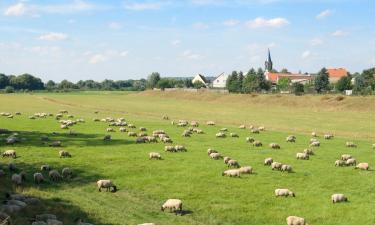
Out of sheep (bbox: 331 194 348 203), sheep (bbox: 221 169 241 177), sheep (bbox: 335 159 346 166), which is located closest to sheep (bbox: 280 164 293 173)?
sheep (bbox: 221 169 241 177)

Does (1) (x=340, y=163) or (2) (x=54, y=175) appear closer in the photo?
(2) (x=54, y=175)

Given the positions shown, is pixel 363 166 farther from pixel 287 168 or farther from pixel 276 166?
pixel 276 166

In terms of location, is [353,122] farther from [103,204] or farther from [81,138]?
[103,204]

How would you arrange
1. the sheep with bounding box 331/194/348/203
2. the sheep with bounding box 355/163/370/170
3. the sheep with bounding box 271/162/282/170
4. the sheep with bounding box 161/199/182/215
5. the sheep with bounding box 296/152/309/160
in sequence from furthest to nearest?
the sheep with bounding box 296/152/309/160 → the sheep with bounding box 355/163/370/170 → the sheep with bounding box 271/162/282/170 → the sheep with bounding box 331/194/348/203 → the sheep with bounding box 161/199/182/215

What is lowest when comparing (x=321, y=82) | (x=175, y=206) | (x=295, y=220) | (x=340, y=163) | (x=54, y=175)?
(x=295, y=220)

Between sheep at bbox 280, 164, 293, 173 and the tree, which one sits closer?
sheep at bbox 280, 164, 293, 173

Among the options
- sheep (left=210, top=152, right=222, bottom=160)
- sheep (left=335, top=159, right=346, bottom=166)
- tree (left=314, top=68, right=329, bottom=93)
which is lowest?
sheep (left=335, top=159, right=346, bottom=166)

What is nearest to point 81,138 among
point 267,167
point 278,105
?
point 267,167

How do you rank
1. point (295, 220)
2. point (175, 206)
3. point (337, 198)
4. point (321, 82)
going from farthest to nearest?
point (321, 82)
point (337, 198)
point (175, 206)
point (295, 220)

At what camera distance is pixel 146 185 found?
2458 cm

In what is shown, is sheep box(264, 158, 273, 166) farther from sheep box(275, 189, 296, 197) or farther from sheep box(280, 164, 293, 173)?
sheep box(275, 189, 296, 197)

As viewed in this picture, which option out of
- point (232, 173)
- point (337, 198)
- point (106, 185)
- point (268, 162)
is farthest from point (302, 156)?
point (106, 185)

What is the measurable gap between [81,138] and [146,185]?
20.0 m

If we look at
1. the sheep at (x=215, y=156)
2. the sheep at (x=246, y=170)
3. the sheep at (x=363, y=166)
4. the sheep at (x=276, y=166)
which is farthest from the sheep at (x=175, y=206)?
the sheep at (x=363, y=166)
